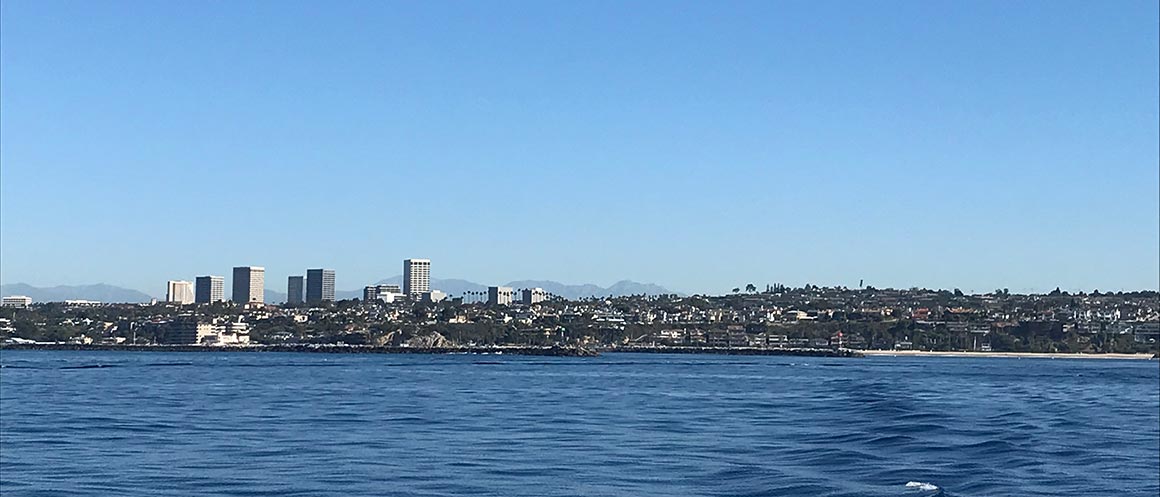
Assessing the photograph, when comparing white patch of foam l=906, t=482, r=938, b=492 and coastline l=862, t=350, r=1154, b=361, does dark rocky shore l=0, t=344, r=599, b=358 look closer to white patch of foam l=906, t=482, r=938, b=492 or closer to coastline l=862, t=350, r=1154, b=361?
coastline l=862, t=350, r=1154, b=361

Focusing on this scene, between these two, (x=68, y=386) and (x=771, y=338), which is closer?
(x=68, y=386)

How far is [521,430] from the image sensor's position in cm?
3061

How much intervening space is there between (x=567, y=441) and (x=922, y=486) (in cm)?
843

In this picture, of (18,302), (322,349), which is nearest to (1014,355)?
(322,349)

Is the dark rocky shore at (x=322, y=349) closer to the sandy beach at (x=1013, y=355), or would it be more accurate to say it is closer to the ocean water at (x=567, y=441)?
the sandy beach at (x=1013, y=355)

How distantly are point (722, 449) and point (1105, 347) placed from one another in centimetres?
11804

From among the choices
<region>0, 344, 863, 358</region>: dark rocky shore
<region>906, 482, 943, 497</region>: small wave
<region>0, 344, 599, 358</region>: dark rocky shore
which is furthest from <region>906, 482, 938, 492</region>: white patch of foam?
<region>0, 344, 599, 358</region>: dark rocky shore

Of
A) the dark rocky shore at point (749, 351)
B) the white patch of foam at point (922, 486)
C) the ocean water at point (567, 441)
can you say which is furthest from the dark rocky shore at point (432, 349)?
the white patch of foam at point (922, 486)

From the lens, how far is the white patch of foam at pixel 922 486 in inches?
826

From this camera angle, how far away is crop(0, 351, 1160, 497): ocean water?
21141 mm

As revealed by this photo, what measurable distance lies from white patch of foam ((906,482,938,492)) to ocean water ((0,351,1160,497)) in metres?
0.03

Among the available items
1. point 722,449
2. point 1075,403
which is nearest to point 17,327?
point 1075,403

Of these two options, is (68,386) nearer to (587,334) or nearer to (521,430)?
(521,430)

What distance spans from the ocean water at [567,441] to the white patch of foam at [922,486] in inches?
1.2
